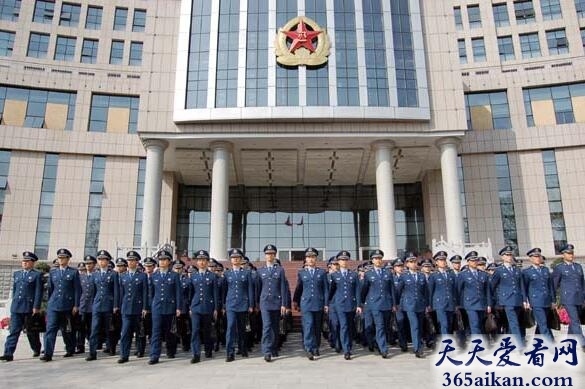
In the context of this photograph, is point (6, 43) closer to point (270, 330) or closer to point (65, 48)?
point (65, 48)

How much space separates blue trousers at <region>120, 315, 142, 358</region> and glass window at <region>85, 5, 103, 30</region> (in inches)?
1064

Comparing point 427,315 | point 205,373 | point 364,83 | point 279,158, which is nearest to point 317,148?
point 279,158

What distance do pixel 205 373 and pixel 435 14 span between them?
22.3 meters

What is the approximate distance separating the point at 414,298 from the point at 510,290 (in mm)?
1799

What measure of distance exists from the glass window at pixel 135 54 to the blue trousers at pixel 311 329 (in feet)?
85.1

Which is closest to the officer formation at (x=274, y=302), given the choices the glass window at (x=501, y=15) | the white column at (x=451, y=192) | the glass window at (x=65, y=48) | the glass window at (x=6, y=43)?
the white column at (x=451, y=192)

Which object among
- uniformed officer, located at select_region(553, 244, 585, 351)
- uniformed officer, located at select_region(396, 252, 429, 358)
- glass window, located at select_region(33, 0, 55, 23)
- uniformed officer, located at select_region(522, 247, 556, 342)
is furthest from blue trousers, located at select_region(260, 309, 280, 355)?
glass window, located at select_region(33, 0, 55, 23)

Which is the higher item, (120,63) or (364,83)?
(120,63)

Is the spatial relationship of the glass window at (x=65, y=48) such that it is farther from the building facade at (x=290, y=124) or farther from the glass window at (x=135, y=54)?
the glass window at (x=135, y=54)

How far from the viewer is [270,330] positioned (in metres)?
7.61

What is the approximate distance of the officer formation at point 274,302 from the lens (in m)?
7.76

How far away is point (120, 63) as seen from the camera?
28.5 m

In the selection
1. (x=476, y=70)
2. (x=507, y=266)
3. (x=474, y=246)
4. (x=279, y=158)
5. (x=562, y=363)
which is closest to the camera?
(x=562, y=363)

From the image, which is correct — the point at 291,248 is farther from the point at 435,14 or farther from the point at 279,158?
the point at 435,14
